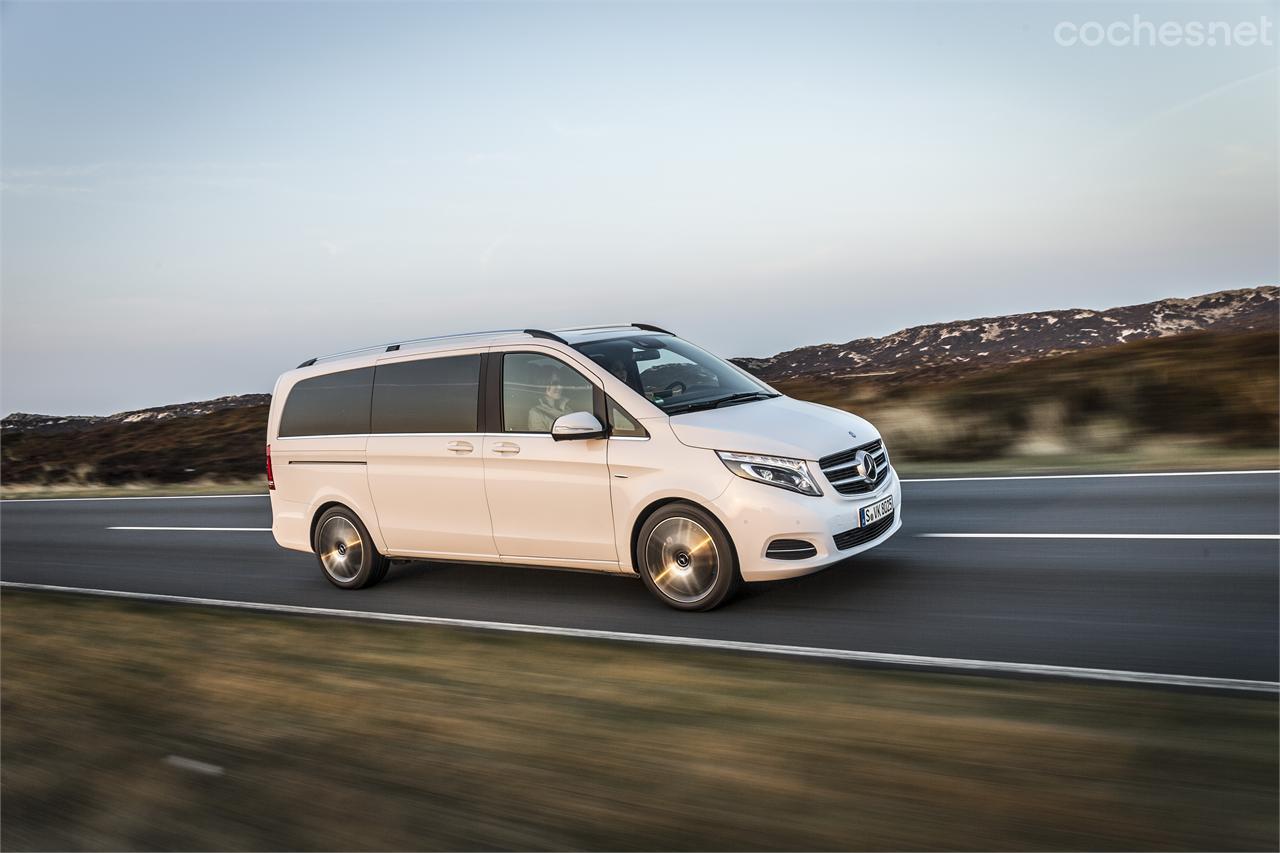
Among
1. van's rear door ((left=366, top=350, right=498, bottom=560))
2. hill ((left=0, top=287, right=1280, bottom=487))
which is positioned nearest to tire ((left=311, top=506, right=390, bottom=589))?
van's rear door ((left=366, top=350, right=498, bottom=560))

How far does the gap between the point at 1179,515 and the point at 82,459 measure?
3962 cm

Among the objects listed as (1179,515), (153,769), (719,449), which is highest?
(719,449)

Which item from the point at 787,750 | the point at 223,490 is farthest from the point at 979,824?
the point at 223,490

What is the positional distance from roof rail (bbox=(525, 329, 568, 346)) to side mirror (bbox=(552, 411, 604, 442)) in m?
0.78

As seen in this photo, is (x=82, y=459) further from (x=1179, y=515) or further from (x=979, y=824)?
(x=979, y=824)

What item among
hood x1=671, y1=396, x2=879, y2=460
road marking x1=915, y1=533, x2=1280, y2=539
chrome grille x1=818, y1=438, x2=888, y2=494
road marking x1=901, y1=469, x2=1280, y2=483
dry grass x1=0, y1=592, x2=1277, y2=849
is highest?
hood x1=671, y1=396, x2=879, y2=460

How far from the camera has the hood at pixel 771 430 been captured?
23.0 feet

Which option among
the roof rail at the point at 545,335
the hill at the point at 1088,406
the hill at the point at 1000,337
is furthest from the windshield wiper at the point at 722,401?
the hill at the point at 1000,337

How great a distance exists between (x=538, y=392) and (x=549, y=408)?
0.56ft

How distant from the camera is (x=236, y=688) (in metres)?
6.25

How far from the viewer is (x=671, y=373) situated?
26.2 ft

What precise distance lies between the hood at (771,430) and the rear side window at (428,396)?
187 cm

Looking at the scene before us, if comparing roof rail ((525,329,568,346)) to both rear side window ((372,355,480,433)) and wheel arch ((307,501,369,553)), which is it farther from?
wheel arch ((307,501,369,553))

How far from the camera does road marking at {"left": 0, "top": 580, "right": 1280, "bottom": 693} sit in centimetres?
511
